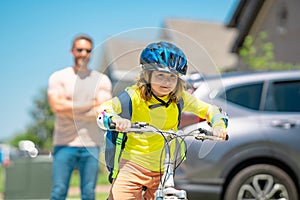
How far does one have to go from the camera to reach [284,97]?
6852 mm

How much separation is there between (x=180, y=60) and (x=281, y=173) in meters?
3.60

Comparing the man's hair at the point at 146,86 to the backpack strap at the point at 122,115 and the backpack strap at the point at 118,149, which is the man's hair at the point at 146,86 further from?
the backpack strap at the point at 118,149

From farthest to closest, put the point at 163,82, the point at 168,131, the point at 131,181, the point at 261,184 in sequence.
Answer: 1. the point at 261,184
2. the point at 131,181
3. the point at 163,82
4. the point at 168,131

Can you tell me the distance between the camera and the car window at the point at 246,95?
266 inches

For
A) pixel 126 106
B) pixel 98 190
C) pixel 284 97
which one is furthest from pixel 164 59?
pixel 98 190

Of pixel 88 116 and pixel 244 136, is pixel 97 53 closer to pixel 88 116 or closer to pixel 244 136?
pixel 88 116

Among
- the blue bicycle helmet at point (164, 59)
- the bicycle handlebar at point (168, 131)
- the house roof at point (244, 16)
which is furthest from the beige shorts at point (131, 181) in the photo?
the house roof at point (244, 16)

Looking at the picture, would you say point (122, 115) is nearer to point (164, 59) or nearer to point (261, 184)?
point (164, 59)

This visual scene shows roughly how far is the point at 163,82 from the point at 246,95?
3.61m

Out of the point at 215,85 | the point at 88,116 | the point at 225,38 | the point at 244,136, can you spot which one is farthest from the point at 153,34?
the point at 225,38

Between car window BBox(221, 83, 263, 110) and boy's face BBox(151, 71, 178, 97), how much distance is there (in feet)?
11.3

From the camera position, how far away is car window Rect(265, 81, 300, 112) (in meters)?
6.78

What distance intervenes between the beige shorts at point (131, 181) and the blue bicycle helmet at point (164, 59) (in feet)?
1.83

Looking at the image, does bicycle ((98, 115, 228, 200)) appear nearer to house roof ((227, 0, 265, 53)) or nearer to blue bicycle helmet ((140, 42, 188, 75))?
blue bicycle helmet ((140, 42, 188, 75))
